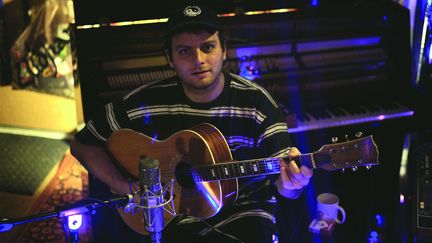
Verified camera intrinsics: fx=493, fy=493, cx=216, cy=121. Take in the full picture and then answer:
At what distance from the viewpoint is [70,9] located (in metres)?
3.63

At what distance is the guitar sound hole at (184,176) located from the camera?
2328 mm

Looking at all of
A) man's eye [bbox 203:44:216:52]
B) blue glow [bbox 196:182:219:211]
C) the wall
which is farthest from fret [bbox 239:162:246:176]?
the wall

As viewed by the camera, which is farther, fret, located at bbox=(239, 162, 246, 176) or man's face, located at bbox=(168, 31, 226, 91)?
man's face, located at bbox=(168, 31, 226, 91)

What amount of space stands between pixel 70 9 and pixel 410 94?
8.15 ft

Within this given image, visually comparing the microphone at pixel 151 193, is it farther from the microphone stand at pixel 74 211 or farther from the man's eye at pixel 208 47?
the man's eye at pixel 208 47

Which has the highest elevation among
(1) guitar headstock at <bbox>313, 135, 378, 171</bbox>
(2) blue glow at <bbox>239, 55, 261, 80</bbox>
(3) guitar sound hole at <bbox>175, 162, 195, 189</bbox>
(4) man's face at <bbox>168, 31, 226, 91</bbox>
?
(4) man's face at <bbox>168, 31, 226, 91</bbox>

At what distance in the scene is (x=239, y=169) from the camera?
217 cm

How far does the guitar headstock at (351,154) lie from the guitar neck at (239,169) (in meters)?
Result: 0.08

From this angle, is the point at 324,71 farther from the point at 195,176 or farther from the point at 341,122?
the point at 195,176

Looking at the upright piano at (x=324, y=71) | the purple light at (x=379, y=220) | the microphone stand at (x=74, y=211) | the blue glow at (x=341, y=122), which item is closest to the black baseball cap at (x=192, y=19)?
the upright piano at (x=324, y=71)

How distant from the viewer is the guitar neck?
2.10 m

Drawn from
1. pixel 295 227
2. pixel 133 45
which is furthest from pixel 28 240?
pixel 295 227

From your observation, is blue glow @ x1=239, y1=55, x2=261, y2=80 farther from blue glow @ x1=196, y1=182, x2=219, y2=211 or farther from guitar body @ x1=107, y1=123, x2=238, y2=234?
blue glow @ x1=196, y1=182, x2=219, y2=211

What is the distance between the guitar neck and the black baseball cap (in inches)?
24.9
